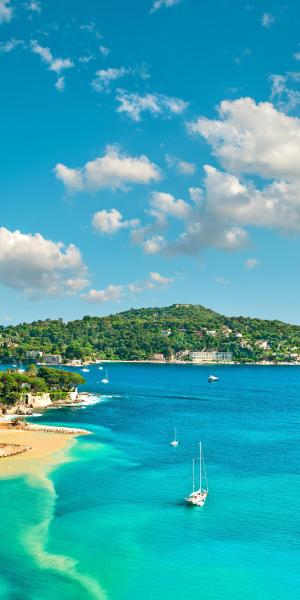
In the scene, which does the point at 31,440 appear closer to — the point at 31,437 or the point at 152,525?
the point at 31,437

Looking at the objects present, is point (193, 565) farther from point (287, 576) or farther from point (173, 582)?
point (287, 576)

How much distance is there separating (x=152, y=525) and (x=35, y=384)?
8326cm

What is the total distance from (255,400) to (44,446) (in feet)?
308

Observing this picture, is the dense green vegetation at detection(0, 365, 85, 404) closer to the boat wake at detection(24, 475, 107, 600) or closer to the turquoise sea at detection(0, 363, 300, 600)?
the turquoise sea at detection(0, 363, 300, 600)

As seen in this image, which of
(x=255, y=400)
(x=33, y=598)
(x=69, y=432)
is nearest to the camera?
(x=33, y=598)

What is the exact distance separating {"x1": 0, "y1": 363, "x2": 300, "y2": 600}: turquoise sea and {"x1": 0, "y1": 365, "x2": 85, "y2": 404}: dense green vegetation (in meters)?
29.3

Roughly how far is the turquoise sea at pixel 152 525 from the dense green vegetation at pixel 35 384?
1152 inches

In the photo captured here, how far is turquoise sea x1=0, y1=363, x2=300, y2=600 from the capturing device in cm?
4259

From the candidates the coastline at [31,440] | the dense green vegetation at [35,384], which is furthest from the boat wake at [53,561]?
the dense green vegetation at [35,384]

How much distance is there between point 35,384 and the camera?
132875 mm

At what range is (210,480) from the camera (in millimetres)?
69500

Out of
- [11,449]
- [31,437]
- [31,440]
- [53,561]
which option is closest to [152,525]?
[53,561]

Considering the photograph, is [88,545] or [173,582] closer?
[173,582]

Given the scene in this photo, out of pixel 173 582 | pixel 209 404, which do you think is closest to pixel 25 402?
pixel 209 404
